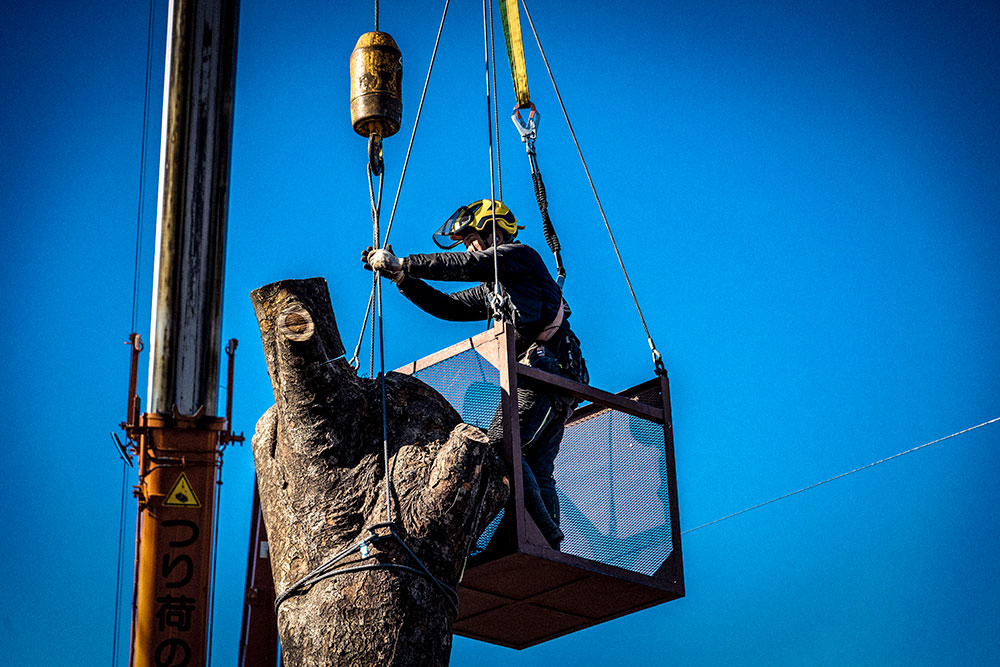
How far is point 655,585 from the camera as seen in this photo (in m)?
9.20

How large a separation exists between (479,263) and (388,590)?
8.14ft

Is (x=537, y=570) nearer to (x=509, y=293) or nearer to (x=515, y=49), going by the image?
(x=509, y=293)

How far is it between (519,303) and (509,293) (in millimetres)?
102

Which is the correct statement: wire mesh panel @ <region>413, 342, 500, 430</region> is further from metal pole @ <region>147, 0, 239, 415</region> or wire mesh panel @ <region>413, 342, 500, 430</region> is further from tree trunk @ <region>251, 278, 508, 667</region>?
metal pole @ <region>147, 0, 239, 415</region>

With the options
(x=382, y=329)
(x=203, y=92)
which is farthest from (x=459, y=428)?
(x=203, y=92)

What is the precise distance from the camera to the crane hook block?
348 inches

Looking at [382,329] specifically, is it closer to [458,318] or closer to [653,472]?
[458,318]

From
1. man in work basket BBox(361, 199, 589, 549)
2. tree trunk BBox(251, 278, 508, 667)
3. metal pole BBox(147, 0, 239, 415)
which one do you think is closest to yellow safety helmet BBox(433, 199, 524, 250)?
man in work basket BBox(361, 199, 589, 549)

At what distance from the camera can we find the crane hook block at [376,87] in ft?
29.0

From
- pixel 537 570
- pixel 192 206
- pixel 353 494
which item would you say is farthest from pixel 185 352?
pixel 353 494

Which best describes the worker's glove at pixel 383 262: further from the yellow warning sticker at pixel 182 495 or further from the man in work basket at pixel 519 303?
the yellow warning sticker at pixel 182 495

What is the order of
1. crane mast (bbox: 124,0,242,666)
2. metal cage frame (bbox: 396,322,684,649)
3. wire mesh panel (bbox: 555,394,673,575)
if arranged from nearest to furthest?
1. metal cage frame (bbox: 396,322,684,649)
2. wire mesh panel (bbox: 555,394,673,575)
3. crane mast (bbox: 124,0,242,666)

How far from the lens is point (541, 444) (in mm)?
9047

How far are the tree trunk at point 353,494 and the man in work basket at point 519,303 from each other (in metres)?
0.80
